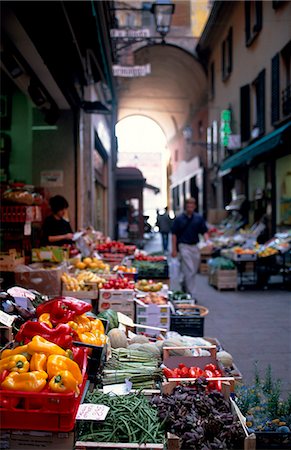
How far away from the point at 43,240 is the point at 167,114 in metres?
32.7

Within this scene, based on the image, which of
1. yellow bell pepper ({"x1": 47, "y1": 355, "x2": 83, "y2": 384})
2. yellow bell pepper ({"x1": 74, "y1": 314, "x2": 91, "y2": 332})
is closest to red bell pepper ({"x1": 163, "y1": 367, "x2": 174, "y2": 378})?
yellow bell pepper ({"x1": 74, "y1": 314, "x2": 91, "y2": 332})

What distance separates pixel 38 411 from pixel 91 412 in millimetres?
377

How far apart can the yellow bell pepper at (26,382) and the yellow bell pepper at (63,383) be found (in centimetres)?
6

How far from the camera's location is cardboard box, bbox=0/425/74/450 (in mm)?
2684

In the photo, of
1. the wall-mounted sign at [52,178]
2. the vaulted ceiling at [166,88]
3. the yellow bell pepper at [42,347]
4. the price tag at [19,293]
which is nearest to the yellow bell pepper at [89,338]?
the yellow bell pepper at [42,347]

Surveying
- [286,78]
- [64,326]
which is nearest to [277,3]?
[286,78]

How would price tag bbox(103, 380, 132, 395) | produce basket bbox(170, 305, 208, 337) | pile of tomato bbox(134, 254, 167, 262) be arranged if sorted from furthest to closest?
pile of tomato bbox(134, 254, 167, 262), produce basket bbox(170, 305, 208, 337), price tag bbox(103, 380, 132, 395)

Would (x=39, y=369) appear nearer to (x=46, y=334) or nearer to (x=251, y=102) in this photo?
(x=46, y=334)

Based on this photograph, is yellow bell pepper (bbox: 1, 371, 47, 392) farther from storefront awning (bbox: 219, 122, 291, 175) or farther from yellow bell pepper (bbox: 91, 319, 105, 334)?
storefront awning (bbox: 219, 122, 291, 175)

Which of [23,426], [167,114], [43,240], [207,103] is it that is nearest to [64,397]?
[23,426]

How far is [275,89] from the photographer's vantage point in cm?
1519

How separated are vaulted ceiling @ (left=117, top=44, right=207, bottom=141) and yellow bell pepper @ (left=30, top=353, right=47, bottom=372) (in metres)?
24.9

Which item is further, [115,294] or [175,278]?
[175,278]

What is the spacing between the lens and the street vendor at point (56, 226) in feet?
26.5
